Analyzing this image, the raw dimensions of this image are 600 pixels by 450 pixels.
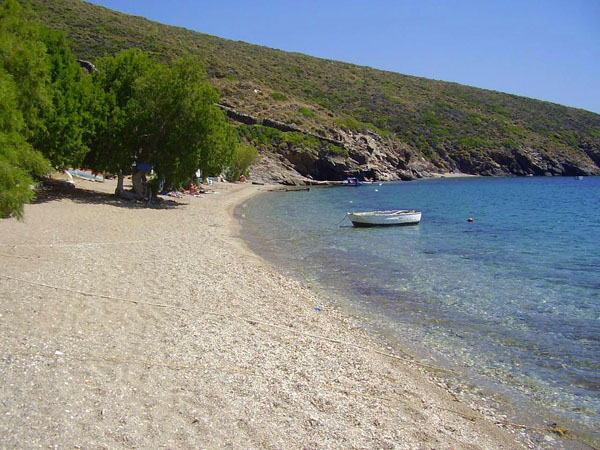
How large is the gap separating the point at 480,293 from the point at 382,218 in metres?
15.2

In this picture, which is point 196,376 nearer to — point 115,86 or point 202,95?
point 202,95

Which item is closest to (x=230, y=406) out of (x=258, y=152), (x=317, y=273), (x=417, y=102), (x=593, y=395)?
(x=593, y=395)

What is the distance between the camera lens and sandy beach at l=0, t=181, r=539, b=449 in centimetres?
583

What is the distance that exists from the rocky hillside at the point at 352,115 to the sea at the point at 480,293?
152 feet

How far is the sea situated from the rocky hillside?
46.2 m

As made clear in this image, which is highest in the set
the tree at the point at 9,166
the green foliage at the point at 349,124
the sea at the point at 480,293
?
the green foliage at the point at 349,124

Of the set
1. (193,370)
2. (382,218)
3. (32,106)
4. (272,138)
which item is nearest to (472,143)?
(272,138)

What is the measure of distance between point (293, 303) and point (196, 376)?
5437mm

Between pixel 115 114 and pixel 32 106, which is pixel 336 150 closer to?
pixel 115 114

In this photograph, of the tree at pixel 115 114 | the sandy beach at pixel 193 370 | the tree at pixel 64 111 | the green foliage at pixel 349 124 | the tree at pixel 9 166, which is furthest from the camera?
the green foliage at pixel 349 124

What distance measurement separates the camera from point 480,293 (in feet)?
48.8

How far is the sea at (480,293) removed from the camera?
28.6 ft

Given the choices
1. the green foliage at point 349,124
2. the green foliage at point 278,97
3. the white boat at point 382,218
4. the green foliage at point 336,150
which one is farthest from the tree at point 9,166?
the green foliage at point 278,97

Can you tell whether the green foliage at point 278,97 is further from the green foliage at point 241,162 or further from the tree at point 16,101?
the tree at point 16,101
